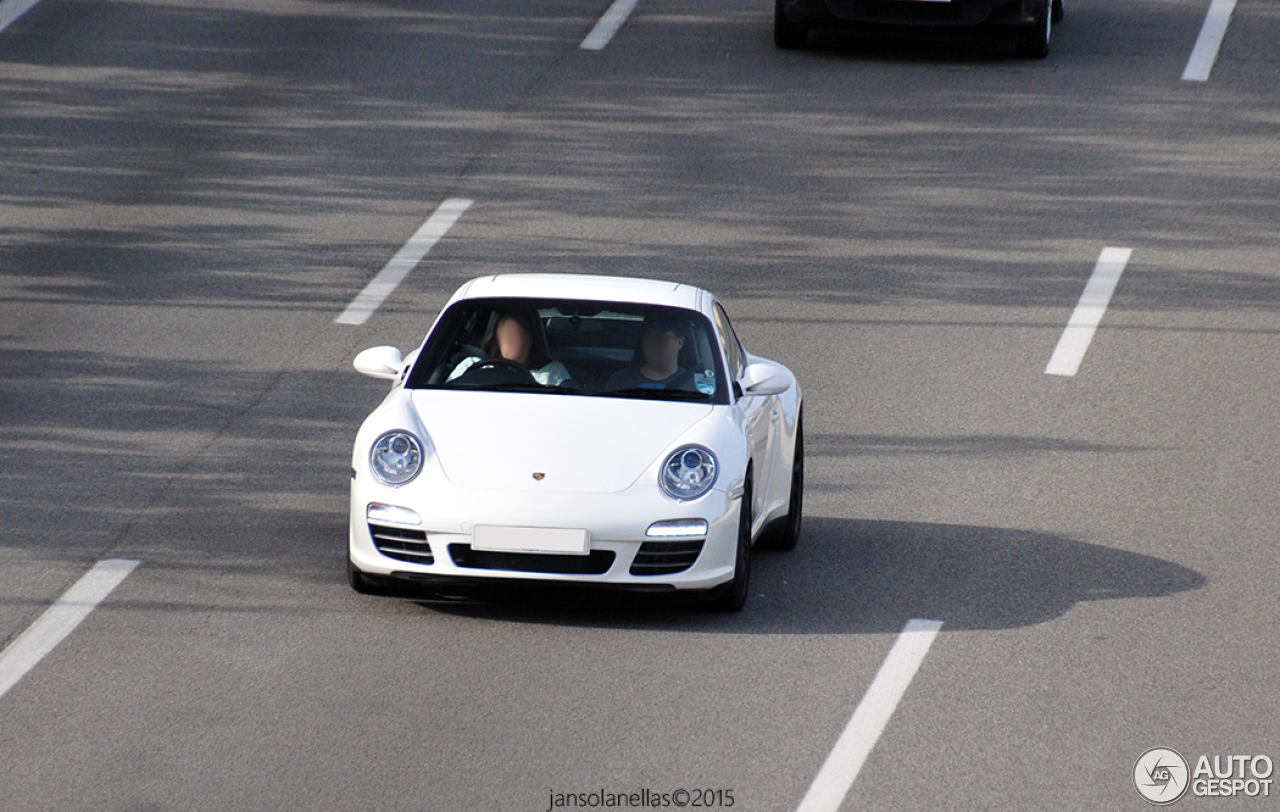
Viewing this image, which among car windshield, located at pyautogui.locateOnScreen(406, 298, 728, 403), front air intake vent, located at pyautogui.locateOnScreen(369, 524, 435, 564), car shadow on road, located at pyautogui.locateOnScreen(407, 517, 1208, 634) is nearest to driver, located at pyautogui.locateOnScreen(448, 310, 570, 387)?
car windshield, located at pyautogui.locateOnScreen(406, 298, 728, 403)

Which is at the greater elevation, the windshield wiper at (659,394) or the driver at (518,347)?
the driver at (518,347)

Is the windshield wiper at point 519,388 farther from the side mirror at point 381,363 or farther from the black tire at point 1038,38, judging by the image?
the black tire at point 1038,38

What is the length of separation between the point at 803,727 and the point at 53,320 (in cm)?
845

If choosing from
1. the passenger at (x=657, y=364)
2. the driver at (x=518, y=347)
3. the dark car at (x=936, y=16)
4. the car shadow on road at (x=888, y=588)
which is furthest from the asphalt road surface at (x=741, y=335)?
the driver at (x=518, y=347)

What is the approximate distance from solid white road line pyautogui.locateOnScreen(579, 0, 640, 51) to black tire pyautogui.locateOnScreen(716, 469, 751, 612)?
14.1 metres

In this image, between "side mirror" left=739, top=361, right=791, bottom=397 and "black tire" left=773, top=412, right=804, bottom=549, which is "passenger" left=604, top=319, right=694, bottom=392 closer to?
"side mirror" left=739, top=361, right=791, bottom=397

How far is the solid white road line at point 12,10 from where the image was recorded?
22.8 metres

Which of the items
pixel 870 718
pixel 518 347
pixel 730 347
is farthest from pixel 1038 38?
pixel 870 718

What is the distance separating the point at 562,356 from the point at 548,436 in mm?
1192

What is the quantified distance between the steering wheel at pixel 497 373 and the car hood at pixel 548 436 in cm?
17

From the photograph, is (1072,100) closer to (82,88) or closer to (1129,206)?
(1129,206)

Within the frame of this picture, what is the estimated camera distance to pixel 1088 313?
15.1 metres

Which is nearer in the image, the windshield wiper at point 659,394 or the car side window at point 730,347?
the windshield wiper at point 659,394

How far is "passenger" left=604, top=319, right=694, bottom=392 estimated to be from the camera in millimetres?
9164
